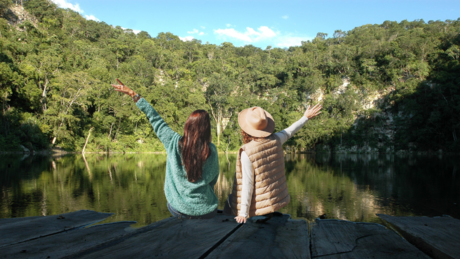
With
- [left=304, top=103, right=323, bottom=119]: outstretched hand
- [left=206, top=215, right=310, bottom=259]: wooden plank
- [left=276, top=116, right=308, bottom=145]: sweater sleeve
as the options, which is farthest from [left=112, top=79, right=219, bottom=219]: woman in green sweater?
[left=304, top=103, right=323, bottom=119]: outstretched hand

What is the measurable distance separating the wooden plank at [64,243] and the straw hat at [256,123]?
1.23m

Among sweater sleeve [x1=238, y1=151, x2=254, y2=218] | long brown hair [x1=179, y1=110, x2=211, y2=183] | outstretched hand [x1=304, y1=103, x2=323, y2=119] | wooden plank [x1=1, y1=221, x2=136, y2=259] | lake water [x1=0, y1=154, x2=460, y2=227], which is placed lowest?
lake water [x1=0, y1=154, x2=460, y2=227]

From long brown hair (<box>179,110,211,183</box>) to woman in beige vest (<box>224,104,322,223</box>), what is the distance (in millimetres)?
300

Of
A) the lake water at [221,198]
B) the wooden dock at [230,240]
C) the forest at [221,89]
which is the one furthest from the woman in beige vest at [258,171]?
the forest at [221,89]

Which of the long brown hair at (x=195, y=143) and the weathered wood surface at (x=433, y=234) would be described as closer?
the weathered wood surface at (x=433, y=234)

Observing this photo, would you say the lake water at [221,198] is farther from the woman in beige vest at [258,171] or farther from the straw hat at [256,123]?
the straw hat at [256,123]

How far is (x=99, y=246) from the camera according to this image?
133cm

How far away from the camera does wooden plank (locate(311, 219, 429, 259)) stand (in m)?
1.21

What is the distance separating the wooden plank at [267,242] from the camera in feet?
3.94

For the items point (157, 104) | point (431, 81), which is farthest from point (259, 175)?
point (431, 81)

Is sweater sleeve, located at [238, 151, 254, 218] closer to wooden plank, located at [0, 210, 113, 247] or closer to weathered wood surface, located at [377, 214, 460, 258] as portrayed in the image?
weathered wood surface, located at [377, 214, 460, 258]

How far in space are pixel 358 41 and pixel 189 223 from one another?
63.1 meters

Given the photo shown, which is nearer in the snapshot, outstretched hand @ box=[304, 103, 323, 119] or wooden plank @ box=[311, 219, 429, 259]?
wooden plank @ box=[311, 219, 429, 259]

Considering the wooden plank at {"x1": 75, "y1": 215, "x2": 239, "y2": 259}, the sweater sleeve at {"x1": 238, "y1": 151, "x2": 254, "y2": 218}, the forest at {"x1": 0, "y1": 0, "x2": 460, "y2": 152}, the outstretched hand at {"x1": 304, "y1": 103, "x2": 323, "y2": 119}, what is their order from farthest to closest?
the forest at {"x1": 0, "y1": 0, "x2": 460, "y2": 152}
the outstretched hand at {"x1": 304, "y1": 103, "x2": 323, "y2": 119}
the sweater sleeve at {"x1": 238, "y1": 151, "x2": 254, "y2": 218}
the wooden plank at {"x1": 75, "y1": 215, "x2": 239, "y2": 259}
